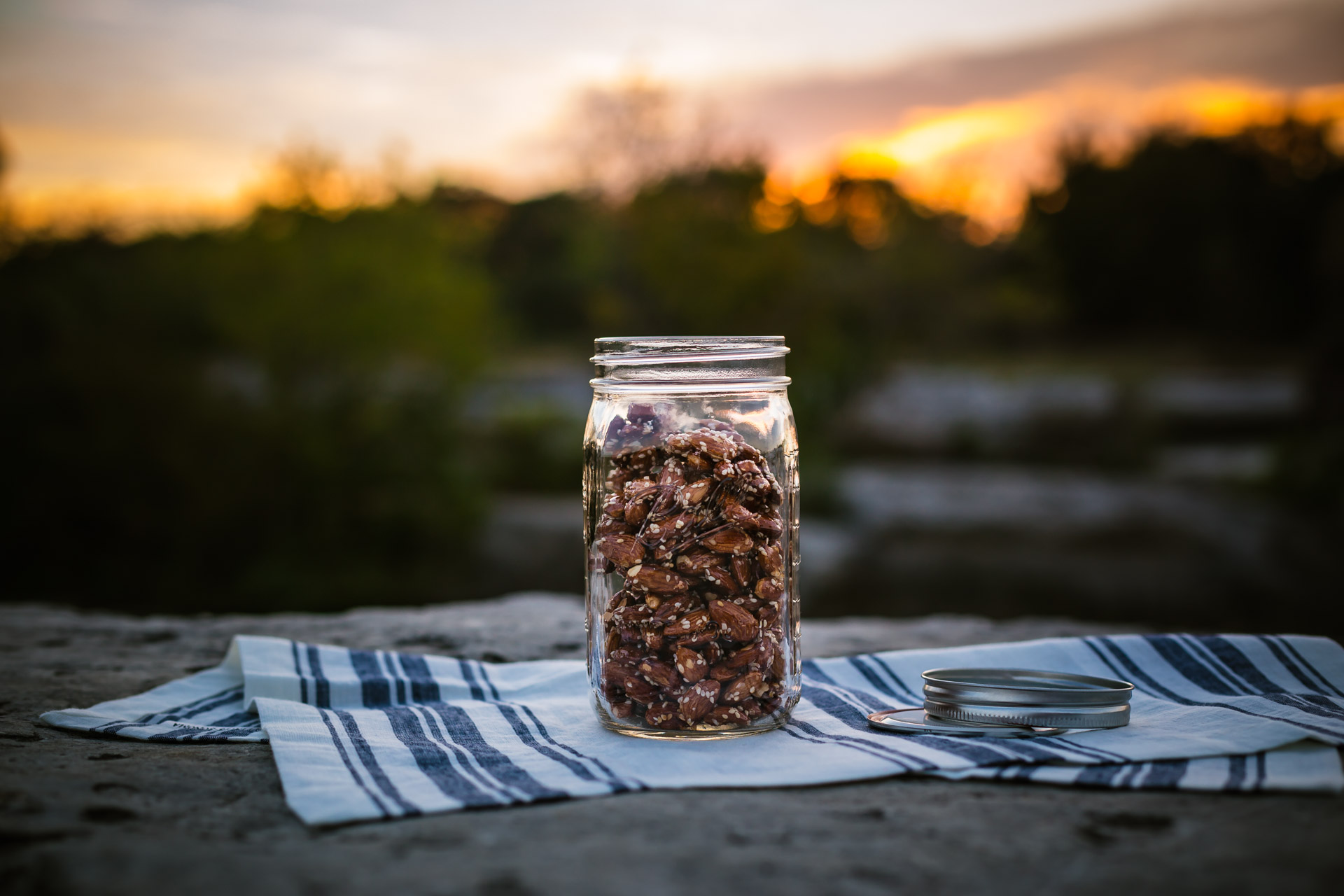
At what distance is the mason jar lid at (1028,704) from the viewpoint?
5.32 ft

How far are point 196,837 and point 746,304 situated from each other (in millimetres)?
9374

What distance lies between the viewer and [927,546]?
8.77 meters

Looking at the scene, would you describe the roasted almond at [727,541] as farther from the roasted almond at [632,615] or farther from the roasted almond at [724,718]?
the roasted almond at [724,718]

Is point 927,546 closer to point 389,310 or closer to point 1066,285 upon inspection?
point 389,310

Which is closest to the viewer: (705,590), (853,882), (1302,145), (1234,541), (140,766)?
(853,882)

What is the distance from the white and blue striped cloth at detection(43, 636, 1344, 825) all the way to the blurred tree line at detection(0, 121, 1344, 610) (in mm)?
6443

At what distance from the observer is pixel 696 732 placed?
1.66m

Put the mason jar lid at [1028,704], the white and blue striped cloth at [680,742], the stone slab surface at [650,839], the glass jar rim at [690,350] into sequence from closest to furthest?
the stone slab surface at [650,839], the white and blue striped cloth at [680,742], the mason jar lid at [1028,704], the glass jar rim at [690,350]

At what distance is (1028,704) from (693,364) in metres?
0.70

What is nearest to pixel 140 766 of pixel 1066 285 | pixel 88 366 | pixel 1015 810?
pixel 1015 810

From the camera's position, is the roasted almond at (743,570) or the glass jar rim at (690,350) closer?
the roasted almond at (743,570)

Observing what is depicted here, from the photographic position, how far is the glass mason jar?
1.64m

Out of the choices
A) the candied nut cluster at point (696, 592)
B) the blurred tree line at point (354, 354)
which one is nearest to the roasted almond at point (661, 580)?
the candied nut cluster at point (696, 592)

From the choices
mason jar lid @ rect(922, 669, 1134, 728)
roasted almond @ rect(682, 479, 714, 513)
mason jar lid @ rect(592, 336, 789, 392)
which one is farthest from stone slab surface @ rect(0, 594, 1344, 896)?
mason jar lid @ rect(592, 336, 789, 392)
